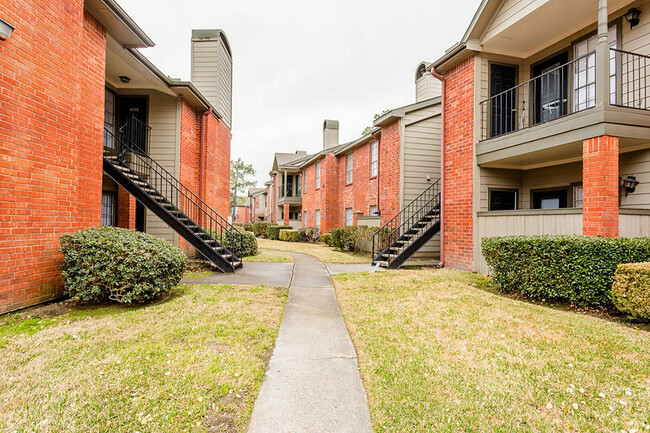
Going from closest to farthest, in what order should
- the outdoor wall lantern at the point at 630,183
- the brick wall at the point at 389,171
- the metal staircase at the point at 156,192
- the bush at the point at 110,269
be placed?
the bush at the point at 110,269
the outdoor wall lantern at the point at 630,183
the metal staircase at the point at 156,192
the brick wall at the point at 389,171

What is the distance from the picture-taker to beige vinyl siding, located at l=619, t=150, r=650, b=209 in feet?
22.0

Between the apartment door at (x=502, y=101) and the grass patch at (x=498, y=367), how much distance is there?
5.64 meters

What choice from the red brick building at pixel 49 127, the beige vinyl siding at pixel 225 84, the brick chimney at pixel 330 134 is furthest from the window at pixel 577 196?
the brick chimney at pixel 330 134

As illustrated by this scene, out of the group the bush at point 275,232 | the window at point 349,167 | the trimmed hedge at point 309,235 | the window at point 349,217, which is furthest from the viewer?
the bush at point 275,232

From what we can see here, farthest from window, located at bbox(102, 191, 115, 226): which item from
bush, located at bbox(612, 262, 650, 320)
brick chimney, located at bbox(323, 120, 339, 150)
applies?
brick chimney, located at bbox(323, 120, 339, 150)

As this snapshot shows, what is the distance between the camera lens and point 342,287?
6.91 metres

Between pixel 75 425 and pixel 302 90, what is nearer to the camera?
pixel 75 425

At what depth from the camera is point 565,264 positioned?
5.31 metres

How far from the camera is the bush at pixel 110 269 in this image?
4.89 metres

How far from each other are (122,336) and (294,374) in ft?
7.54

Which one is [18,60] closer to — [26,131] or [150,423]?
[26,131]

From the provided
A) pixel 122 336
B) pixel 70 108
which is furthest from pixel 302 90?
pixel 122 336

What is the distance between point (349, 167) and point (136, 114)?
11297 millimetres

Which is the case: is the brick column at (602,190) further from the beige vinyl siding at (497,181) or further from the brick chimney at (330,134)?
the brick chimney at (330,134)
